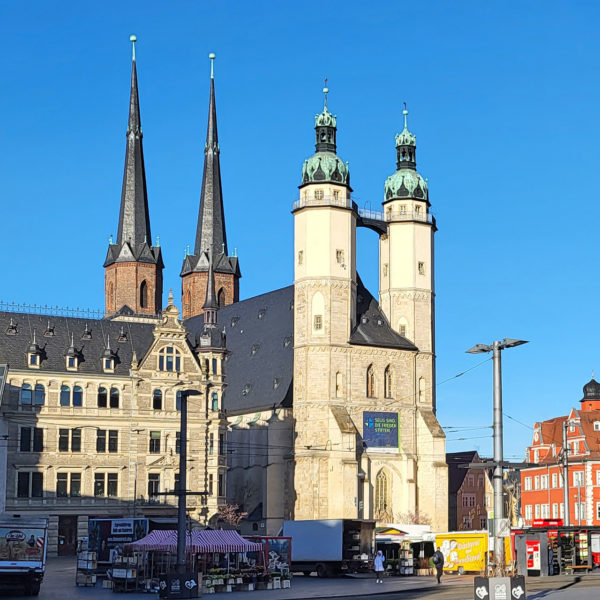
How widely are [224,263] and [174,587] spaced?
86.8m

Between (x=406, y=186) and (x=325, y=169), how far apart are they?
8830mm

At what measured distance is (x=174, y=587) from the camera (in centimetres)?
4297

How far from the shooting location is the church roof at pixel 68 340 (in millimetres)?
78438

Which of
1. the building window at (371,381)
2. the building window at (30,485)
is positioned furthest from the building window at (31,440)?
the building window at (371,381)

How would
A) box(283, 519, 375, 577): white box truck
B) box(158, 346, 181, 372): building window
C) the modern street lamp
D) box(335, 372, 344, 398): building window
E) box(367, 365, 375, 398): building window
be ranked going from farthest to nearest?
box(367, 365, 375, 398): building window → box(335, 372, 344, 398): building window → box(158, 346, 181, 372): building window → box(283, 519, 375, 577): white box truck → the modern street lamp

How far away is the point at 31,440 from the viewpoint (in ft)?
251

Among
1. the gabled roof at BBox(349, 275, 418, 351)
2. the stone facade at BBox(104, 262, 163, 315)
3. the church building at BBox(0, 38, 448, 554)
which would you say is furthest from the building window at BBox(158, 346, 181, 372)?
the stone facade at BBox(104, 262, 163, 315)

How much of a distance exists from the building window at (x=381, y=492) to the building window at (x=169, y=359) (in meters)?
19.5

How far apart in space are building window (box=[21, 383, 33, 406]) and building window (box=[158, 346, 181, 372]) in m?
9.29

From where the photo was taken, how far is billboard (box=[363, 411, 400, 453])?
9188cm

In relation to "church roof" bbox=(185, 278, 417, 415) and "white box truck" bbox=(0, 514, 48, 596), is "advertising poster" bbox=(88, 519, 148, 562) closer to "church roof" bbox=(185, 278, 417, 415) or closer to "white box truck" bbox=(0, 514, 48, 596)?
"white box truck" bbox=(0, 514, 48, 596)

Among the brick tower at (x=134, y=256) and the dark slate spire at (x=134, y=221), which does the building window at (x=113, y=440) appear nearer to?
the brick tower at (x=134, y=256)

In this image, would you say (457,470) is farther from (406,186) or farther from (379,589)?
(379,589)

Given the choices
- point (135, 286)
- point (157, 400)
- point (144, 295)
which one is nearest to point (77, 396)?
point (157, 400)
